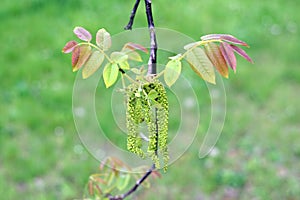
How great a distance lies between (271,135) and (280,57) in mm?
1057

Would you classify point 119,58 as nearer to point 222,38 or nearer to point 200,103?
point 222,38

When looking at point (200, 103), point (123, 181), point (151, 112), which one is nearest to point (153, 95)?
point (151, 112)

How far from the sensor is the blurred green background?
317cm

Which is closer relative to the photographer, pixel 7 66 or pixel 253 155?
pixel 253 155

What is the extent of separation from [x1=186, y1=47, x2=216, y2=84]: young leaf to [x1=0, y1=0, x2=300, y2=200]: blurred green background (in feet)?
6.66

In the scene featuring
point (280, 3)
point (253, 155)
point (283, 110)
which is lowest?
point (253, 155)

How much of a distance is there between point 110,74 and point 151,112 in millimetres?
208

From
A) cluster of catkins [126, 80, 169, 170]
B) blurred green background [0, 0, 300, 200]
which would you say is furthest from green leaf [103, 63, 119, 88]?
blurred green background [0, 0, 300, 200]

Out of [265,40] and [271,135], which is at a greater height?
[265,40]

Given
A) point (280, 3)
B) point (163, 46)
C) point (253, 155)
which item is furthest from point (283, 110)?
point (163, 46)

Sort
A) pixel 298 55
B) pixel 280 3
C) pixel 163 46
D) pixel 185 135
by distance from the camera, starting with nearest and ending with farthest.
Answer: pixel 163 46
pixel 185 135
pixel 298 55
pixel 280 3

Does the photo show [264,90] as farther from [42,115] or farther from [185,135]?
[185,135]

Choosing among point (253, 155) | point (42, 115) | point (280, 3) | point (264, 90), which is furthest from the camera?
point (280, 3)

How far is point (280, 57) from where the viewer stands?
4371mm
